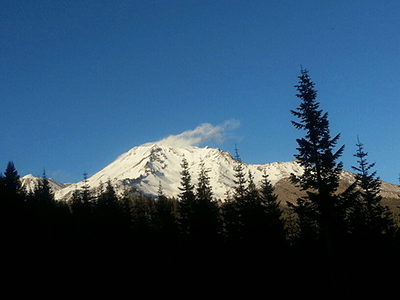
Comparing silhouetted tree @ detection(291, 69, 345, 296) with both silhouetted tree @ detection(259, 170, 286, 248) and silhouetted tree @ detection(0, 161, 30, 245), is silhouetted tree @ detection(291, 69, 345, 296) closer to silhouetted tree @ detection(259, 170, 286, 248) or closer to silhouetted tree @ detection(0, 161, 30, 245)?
silhouetted tree @ detection(259, 170, 286, 248)

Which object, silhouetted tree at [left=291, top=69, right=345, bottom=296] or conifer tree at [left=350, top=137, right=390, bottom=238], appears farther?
conifer tree at [left=350, top=137, right=390, bottom=238]

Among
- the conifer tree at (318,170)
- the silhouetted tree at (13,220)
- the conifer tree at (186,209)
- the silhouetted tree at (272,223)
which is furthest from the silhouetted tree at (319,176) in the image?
the silhouetted tree at (13,220)

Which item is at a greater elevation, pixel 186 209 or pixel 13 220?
pixel 13 220

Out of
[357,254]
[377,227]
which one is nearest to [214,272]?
[357,254]

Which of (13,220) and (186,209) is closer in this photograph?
(13,220)

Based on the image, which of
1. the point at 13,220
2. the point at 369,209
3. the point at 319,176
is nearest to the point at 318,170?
the point at 319,176

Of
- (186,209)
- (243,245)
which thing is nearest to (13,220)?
(186,209)

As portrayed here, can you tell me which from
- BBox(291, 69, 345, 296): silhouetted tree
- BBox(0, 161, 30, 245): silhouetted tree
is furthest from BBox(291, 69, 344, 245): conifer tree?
BBox(0, 161, 30, 245): silhouetted tree

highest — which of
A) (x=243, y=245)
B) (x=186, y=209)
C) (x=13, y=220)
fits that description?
(x=13, y=220)

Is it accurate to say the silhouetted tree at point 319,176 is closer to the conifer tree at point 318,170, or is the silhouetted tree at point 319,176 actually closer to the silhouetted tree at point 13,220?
the conifer tree at point 318,170

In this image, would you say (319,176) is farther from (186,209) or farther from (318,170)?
(186,209)

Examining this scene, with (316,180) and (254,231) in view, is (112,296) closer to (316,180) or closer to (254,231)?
(254,231)

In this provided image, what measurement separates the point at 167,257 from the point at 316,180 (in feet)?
87.6

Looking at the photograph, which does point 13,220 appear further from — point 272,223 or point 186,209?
point 272,223
